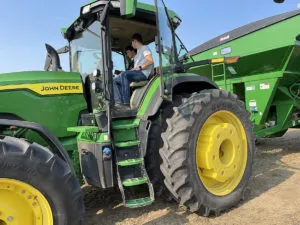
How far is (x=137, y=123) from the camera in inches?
136

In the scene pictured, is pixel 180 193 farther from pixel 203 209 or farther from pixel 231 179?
pixel 231 179

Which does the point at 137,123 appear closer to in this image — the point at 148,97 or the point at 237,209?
the point at 148,97

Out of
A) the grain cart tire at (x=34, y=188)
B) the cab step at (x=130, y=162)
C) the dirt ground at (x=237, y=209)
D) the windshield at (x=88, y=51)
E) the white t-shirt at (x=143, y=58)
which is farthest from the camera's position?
the white t-shirt at (x=143, y=58)

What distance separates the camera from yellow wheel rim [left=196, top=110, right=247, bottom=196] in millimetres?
3500

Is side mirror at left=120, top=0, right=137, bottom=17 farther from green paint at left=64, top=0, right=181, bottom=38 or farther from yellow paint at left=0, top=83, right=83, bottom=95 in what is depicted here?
yellow paint at left=0, top=83, right=83, bottom=95

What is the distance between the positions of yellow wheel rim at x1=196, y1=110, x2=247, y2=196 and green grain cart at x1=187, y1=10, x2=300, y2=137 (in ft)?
6.83

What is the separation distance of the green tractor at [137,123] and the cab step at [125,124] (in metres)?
0.02

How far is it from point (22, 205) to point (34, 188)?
0.19m

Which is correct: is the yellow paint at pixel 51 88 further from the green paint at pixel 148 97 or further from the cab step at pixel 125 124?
the green paint at pixel 148 97

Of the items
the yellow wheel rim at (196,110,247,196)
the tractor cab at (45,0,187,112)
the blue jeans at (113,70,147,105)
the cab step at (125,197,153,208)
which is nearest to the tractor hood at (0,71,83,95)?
the tractor cab at (45,0,187,112)

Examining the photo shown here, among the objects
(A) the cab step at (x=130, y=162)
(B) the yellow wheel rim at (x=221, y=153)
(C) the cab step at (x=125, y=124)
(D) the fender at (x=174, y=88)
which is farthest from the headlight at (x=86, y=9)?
(B) the yellow wheel rim at (x=221, y=153)

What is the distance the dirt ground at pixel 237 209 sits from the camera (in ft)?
10.7

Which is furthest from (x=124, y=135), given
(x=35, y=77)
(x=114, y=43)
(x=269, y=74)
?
(x=269, y=74)

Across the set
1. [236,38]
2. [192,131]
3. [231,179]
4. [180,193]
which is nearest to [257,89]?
[236,38]
